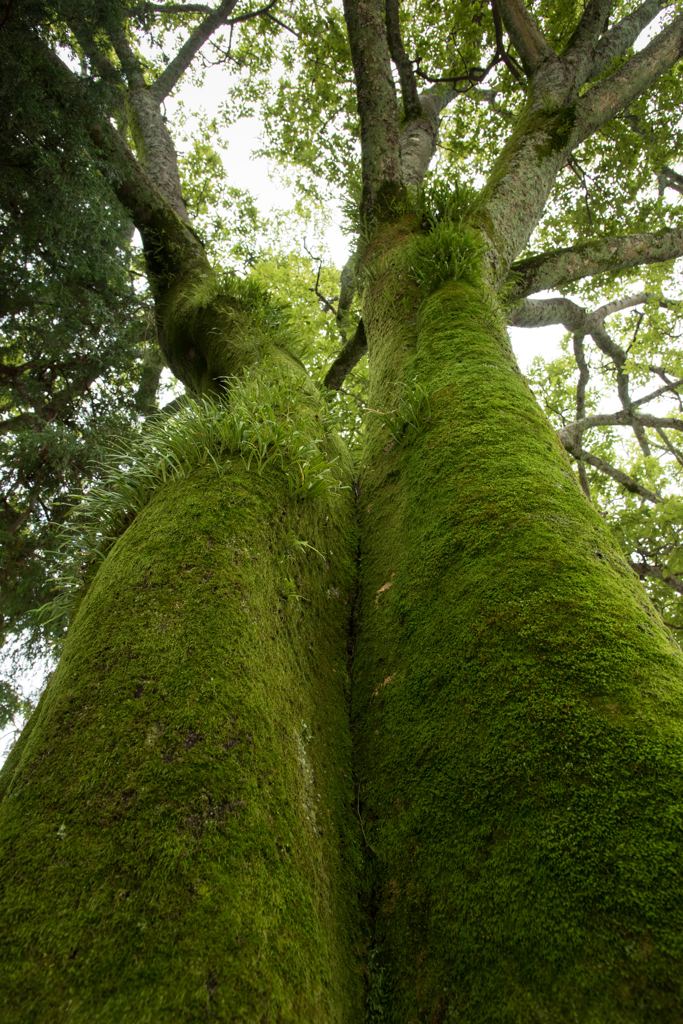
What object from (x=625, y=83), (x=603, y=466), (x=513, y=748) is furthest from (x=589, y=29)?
(x=513, y=748)

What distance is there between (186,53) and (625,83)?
5.34 m

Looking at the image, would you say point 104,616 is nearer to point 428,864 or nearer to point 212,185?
point 428,864

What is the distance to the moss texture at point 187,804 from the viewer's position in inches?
35.9

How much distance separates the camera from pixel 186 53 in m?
6.17

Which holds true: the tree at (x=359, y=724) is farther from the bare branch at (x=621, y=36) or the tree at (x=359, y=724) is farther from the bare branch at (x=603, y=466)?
the bare branch at (x=603, y=466)

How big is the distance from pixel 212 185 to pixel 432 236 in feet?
28.8

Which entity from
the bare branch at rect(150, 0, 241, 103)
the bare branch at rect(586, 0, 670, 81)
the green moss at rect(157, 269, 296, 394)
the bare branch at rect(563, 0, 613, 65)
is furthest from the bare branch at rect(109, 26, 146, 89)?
the bare branch at rect(586, 0, 670, 81)

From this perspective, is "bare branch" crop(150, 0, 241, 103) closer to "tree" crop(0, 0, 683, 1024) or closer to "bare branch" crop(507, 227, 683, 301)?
"tree" crop(0, 0, 683, 1024)

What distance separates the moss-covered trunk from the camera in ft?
3.09

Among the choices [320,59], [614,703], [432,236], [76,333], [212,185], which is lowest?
[614,703]

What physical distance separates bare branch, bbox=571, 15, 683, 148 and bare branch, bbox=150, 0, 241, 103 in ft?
16.3

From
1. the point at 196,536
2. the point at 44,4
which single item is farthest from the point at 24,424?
the point at 196,536

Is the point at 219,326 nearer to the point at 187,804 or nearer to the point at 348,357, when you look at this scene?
the point at 348,357

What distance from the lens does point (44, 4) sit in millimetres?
3080
